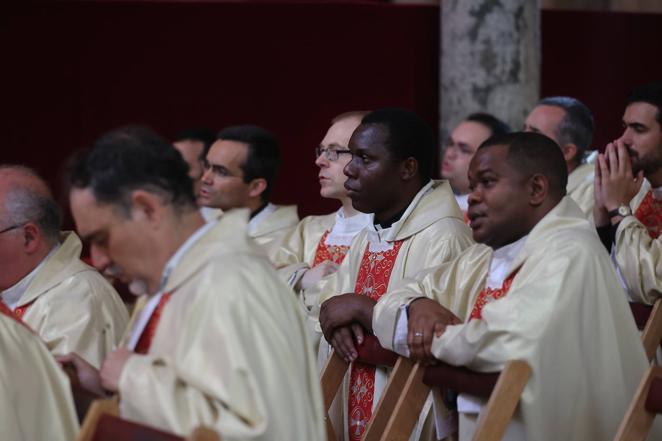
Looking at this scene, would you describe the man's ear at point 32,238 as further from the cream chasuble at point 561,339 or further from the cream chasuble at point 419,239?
the cream chasuble at point 561,339

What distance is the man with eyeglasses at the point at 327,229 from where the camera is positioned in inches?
235

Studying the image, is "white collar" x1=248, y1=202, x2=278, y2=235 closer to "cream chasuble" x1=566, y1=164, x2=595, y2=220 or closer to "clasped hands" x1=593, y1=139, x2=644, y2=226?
"cream chasuble" x1=566, y1=164, x2=595, y2=220

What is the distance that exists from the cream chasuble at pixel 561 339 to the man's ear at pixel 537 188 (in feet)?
0.29

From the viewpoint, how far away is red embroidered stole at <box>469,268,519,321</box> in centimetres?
422

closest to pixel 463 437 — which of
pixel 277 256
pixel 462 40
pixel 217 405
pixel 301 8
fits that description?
Answer: pixel 217 405

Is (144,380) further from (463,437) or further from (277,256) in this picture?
(277,256)

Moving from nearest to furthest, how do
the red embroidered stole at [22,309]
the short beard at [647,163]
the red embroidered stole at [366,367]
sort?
the red embroidered stole at [22,309]
the red embroidered stole at [366,367]
the short beard at [647,163]

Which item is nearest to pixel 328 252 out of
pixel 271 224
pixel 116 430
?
pixel 271 224

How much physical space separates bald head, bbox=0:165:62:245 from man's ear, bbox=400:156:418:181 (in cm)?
141

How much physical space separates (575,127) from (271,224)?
1772mm

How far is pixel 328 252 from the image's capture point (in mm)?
6266

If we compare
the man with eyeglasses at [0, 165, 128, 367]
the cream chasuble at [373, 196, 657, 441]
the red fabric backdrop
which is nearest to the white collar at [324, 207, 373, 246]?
the man with eyeglasses at [0, 165, 128, 367]

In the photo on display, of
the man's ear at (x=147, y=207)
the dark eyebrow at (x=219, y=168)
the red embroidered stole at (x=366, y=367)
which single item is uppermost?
the man's ear at (x=147, y=207)

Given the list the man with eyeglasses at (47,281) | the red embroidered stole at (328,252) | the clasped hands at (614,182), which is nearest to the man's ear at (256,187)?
the red embroidered stole at (328,252)
